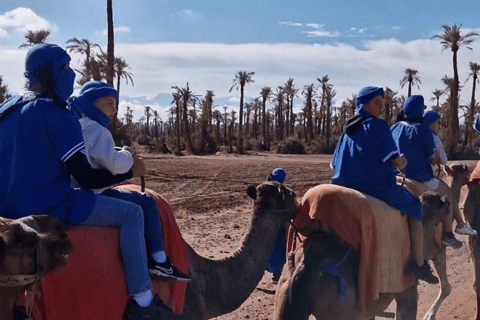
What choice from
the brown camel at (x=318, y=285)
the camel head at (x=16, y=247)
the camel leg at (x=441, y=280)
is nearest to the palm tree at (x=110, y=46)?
the camel leg at (x=441, y=280)

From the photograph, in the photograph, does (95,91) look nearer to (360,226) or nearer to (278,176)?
(278,176)

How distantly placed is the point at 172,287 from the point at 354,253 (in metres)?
2.01

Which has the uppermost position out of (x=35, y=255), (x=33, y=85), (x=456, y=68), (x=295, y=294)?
(x=456, y=68)

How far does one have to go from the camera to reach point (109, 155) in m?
3.78

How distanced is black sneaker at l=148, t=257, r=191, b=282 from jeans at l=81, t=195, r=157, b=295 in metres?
0.21

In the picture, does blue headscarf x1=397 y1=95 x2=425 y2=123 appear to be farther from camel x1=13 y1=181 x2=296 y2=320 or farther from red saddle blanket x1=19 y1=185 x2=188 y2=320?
red saddle blanket x1=19 y1=185 x2=188 y2=320

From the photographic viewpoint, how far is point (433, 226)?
6.99 m

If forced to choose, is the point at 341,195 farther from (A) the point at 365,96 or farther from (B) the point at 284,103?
(B) the point at 284,103

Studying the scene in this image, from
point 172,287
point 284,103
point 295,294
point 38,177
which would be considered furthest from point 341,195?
point 284,103

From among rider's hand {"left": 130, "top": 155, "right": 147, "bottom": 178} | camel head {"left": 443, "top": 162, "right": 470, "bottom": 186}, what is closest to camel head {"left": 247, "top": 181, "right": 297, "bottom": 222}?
rider's hand {"left": 130, "top": 155, "right": 147, "bottom": 178}

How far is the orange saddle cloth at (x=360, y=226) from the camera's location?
5.41 meters

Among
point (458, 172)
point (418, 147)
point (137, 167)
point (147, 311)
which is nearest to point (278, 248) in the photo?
point (147, 311)

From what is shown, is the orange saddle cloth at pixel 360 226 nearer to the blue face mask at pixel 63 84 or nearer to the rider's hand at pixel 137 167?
the rider's hand at pixel 137 167

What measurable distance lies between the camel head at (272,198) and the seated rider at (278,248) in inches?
11.7
